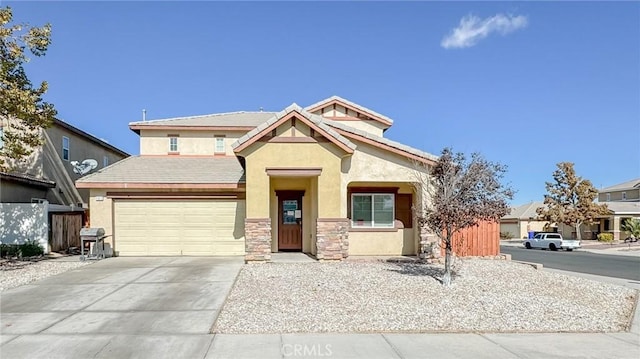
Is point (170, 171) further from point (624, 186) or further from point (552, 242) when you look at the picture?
point (624, 186)

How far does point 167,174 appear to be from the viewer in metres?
17.2

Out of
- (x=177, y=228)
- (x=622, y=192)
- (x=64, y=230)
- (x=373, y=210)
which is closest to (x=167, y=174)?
(x=177, y=228)

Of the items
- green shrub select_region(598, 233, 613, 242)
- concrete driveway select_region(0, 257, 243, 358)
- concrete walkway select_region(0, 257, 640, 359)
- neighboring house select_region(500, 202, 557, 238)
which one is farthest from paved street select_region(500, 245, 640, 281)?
neighboring house select_region(500, 202, 557, 238)

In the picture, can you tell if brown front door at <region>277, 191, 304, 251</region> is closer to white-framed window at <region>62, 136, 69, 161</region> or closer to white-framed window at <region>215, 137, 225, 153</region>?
white-framed window at <region>215, 137, 225, 153</region>

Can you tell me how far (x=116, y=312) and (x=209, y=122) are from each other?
14.7 metres

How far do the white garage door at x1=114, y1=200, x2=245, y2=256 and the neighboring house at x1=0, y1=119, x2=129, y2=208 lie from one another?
5.40m

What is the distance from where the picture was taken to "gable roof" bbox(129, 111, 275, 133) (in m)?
21.1

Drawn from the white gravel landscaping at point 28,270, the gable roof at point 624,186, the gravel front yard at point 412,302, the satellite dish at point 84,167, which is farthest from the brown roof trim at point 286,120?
the gable roof at point 624,186

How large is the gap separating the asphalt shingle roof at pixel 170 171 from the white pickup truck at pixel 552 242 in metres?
28.0

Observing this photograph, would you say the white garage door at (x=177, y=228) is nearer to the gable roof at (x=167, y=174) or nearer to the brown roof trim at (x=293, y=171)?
the gable roof at (x=167, y=174)

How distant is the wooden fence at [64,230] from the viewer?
17297mm

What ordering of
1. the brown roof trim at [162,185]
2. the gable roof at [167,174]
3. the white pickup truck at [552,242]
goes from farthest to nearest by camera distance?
1. the white pickup truck at [552,242]
2. the gable roof at [167,174]
3. the brown roof trim at [162,185]

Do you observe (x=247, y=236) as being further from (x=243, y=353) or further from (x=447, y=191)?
(x=243, y=353)

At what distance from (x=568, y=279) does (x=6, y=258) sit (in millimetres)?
19085
